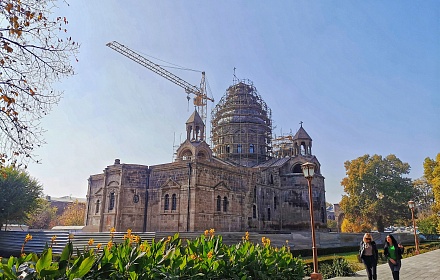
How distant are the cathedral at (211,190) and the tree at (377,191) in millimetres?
5986

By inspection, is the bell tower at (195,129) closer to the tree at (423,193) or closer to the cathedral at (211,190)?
the cathedral at (211,190)

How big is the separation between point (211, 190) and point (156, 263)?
74.1 ft

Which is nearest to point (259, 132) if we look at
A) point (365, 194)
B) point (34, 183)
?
point (365, 194)

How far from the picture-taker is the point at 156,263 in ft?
17.7

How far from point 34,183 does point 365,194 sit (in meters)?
37.2

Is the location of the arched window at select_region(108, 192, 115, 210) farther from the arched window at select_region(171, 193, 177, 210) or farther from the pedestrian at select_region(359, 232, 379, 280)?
the pedestrian at select_region(359, 232, 379, 280)

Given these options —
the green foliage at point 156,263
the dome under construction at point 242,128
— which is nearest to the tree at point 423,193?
the dome under construction at point 242,128

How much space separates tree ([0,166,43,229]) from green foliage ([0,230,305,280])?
26.1m

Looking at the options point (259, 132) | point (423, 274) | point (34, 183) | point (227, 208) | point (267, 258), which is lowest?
point (423, 274)

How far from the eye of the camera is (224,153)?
4288 centimetres

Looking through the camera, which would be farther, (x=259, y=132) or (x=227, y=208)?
(x=259, y=132)

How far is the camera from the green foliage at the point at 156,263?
3980 mm

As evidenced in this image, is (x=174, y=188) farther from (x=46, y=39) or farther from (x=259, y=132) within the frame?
(x=46, y=39)

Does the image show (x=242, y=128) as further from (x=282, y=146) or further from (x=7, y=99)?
(x=7, y=99)
